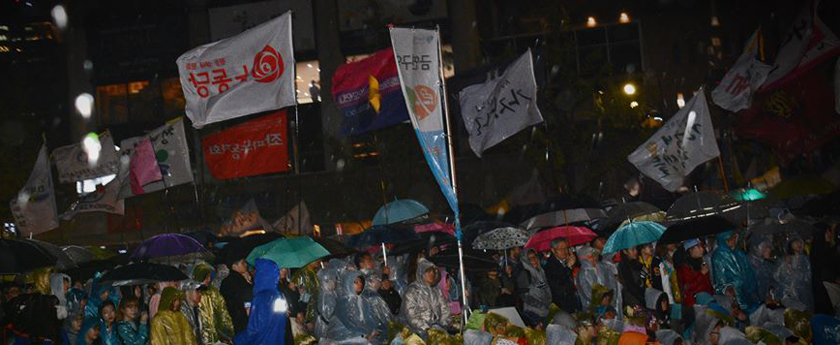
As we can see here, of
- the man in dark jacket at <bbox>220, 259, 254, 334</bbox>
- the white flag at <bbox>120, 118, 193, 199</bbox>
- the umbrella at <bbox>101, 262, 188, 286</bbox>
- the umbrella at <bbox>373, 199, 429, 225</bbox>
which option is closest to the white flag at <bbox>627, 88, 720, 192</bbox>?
the umbrella at <bbox>373, 199, 429, 225</bbox>

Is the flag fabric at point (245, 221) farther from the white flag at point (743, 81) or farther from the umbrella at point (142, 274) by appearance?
the white flag at point (743, 81)

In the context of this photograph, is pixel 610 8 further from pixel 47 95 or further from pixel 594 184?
pixel 47 95

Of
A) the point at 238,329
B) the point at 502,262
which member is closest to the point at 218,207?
the point at 502,262

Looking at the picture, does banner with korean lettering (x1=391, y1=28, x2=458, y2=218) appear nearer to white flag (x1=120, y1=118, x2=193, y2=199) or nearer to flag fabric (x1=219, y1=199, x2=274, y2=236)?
white flag (x1=120, y1=118, x2=193, y2=199)

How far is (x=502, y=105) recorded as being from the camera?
15359 mm

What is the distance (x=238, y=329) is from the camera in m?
12.1

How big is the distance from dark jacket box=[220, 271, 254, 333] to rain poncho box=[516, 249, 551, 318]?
4.11 metres

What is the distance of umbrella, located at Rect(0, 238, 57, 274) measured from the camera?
46.3 feet

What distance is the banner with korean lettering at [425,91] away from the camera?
38.5 ft

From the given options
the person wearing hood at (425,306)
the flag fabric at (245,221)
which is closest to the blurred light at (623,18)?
the flag fabric at (245,221)

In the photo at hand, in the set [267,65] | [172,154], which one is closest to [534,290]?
[267,65]

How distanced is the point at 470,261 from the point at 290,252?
8.29 ft

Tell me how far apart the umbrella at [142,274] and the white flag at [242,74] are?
6.58 feet

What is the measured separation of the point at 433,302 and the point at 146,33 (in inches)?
1126
